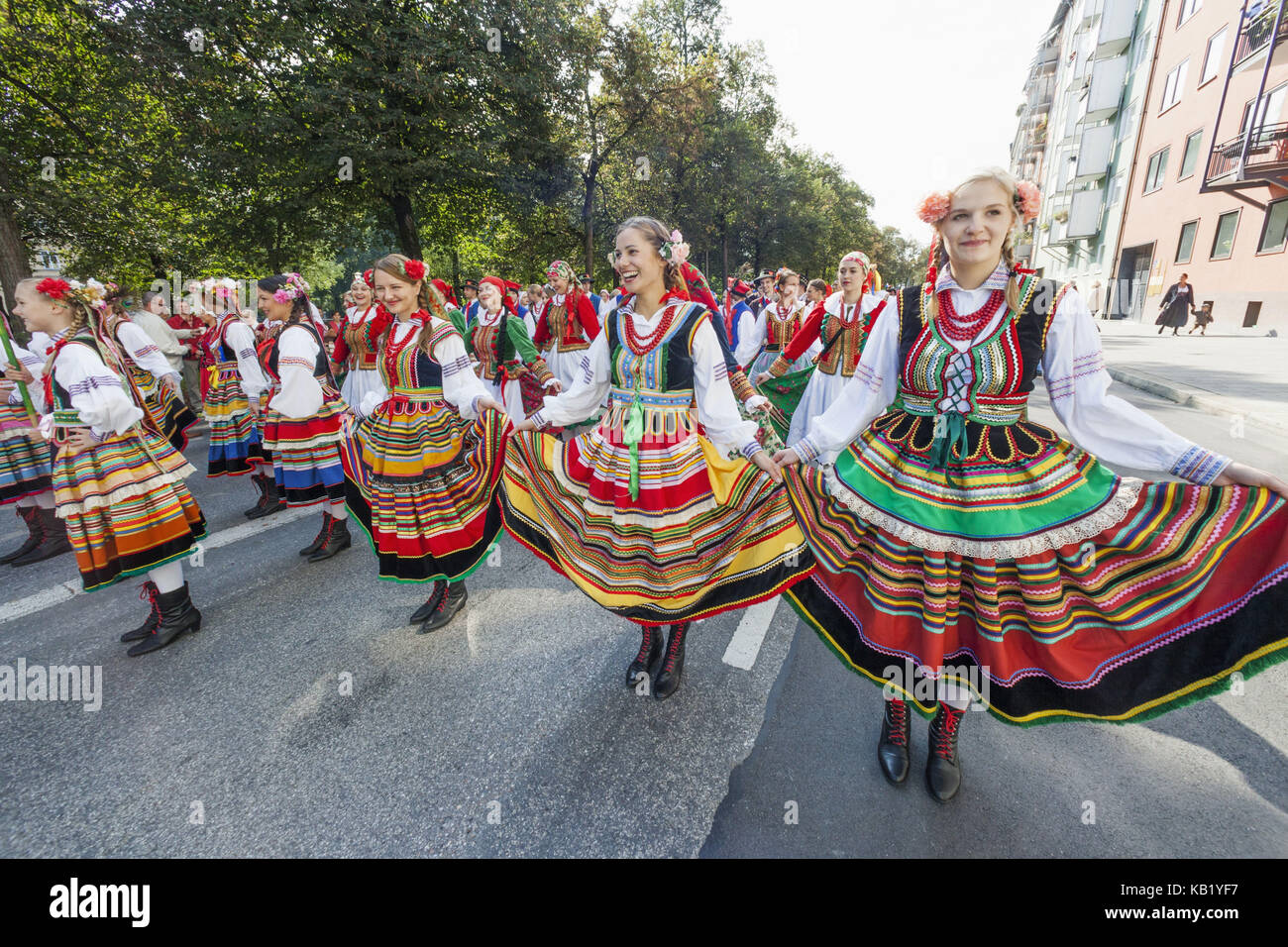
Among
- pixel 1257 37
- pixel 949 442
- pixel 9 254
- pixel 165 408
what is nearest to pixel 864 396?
pixel 949 442

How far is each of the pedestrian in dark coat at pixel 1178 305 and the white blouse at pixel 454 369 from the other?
2491 centimetres

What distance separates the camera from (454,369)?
11.3 feet

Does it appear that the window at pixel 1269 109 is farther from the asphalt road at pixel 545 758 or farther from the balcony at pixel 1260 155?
the asphalt road at pixel 545 758

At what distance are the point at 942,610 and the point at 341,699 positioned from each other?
295 cm

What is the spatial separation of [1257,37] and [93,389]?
2872 cm

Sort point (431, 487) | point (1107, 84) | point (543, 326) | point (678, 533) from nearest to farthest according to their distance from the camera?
point (678, 533)
point (431, 487)
point (543, 326)
point (1107, 84)

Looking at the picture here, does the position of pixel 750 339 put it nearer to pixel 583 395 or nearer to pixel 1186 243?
pixel 583 395

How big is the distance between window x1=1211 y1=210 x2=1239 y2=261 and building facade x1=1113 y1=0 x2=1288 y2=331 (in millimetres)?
34

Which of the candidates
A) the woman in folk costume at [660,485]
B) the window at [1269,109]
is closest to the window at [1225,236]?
the window at [1269,109]

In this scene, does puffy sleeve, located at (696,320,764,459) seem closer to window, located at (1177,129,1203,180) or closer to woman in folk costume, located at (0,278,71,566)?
woman in folk costume, located at (0,278,71,566)

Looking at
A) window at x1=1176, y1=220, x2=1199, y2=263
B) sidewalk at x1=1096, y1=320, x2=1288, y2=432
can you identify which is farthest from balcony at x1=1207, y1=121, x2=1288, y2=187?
sidewalk at x1=1096, y1=320, x2=1288, y2=432

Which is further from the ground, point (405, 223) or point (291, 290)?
point (405, 223)

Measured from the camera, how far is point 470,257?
31094 millimetres

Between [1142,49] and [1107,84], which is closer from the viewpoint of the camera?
[1142,49]
